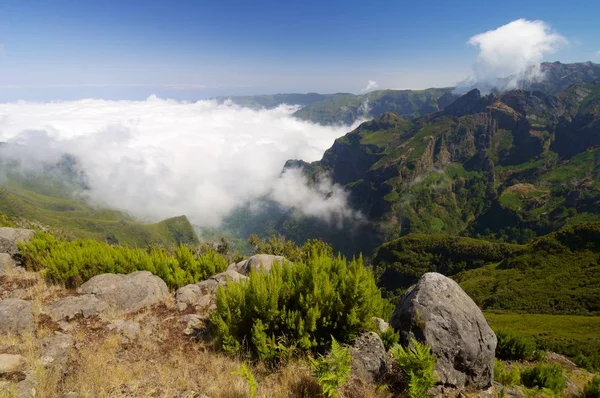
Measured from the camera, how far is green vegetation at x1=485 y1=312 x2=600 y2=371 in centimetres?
6681

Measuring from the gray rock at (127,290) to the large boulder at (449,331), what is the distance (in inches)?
445

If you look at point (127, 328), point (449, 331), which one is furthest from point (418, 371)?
point (127, 328)

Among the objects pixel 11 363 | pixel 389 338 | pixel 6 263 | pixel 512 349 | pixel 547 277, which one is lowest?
pixel 547 277

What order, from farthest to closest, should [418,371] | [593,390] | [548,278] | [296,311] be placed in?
[548,278], [593,390], [296,311], [418,371]

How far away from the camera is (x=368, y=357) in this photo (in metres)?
9.48

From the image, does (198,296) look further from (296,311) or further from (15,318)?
(296,311)

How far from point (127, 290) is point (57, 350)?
233 inches

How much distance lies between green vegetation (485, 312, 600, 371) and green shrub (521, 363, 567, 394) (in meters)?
54.6

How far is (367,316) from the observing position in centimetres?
1016

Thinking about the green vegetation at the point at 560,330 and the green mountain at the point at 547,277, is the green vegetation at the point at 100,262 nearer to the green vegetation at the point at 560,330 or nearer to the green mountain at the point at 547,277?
the green vegetation at the point at 560,330

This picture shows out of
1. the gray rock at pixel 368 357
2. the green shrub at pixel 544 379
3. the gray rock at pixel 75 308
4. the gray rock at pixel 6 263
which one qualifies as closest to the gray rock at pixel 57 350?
the gray rock at pixel 75 308

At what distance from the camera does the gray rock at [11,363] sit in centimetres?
766

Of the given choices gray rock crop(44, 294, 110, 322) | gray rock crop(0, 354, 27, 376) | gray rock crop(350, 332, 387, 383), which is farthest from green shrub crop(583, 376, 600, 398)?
gray rock crop(44, 294, 110, 322)

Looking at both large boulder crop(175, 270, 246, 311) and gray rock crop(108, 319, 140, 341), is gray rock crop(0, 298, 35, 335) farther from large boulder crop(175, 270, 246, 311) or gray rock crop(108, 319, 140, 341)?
large boulder crop(175, 270, 246, 311)
